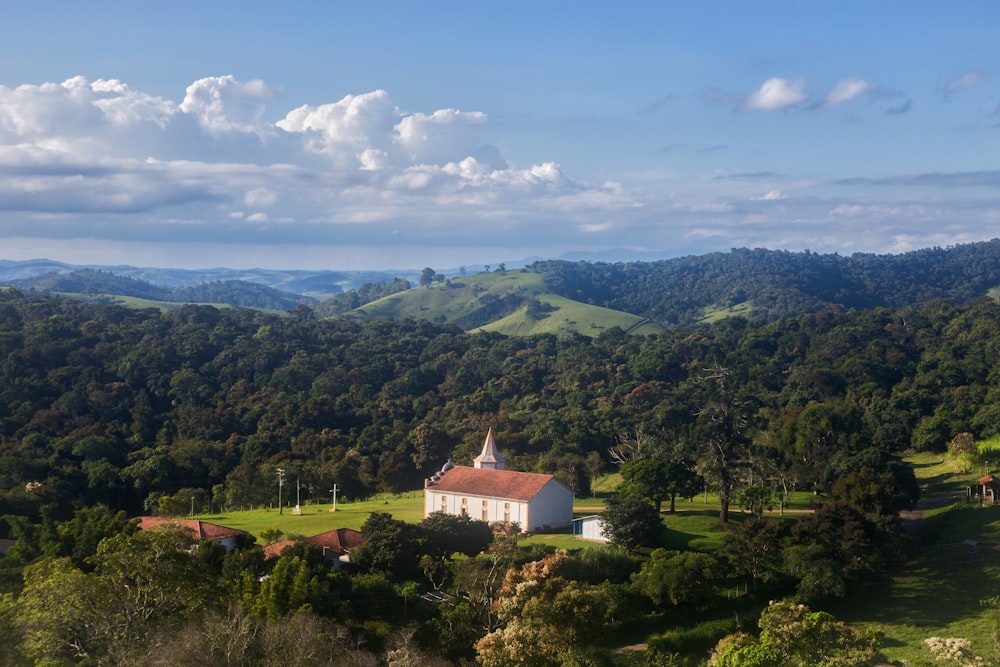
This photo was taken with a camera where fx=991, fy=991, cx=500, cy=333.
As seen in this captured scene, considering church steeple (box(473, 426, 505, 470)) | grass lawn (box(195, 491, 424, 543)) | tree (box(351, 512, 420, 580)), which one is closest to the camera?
tree (box(351, 512, 420, 580))

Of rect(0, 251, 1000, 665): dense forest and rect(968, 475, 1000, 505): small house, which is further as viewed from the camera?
rect(968, 475, 1000, 505): small house

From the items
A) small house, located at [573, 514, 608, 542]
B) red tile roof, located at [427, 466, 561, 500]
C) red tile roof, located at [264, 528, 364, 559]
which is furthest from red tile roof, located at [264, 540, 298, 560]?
small house, located at [573, 514, 608, 542]

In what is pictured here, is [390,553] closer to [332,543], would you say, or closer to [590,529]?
[332,543]

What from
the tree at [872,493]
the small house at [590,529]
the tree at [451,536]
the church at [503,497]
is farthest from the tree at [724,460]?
the tree at [451,536]

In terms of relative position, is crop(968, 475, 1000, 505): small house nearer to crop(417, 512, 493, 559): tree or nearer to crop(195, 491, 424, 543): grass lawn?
crop(417, 512, 493, 559): tree

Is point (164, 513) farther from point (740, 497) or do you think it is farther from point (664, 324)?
point (664, 324)
